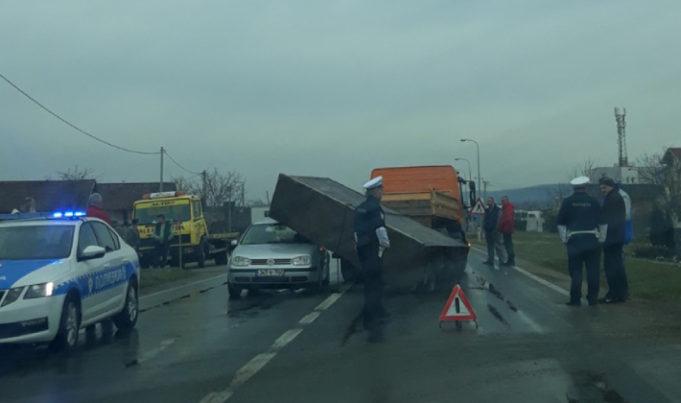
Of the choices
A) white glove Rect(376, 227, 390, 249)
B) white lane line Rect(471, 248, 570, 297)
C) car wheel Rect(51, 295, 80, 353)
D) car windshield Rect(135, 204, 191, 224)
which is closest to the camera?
car wheel Rect(51, 295, 80, 353)

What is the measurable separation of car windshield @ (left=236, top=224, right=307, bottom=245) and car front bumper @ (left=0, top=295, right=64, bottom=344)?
845cm

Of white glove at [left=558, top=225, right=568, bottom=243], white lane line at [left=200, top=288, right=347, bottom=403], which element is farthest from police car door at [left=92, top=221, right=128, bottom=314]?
white glove at [left=558, top=225, right=568, bottom=243]

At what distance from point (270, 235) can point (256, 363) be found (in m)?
9.41

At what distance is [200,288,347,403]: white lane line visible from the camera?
815cm

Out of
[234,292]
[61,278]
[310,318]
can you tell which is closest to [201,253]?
[234,292]

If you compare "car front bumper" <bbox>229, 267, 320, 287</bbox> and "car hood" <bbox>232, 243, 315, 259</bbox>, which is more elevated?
"car hood" <bbox>232, 243, 315, 259</bbox>

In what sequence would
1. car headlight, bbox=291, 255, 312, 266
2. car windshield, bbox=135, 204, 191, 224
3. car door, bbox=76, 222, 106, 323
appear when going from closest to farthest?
car door, bbox=76, 222, 106, 323, car headlight, bbox=291, 255, 312, 266, car windshield, bbox=135, 204, 191, 224

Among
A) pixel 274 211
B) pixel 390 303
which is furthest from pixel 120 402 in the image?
pixel 274 211

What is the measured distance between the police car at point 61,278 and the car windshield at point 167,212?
18.6 m

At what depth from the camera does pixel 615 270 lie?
1471 centimetres

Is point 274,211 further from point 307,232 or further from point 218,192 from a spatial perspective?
point 218,192

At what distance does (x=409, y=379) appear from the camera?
873 cm

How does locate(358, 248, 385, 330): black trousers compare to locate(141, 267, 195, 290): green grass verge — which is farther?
locate(141, 267, 195, 290): green grass verge

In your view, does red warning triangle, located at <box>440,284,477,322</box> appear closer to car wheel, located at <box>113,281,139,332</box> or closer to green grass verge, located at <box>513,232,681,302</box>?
car wheel, located at <box>113,281,139,332</box>
